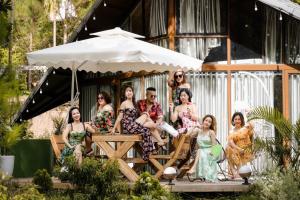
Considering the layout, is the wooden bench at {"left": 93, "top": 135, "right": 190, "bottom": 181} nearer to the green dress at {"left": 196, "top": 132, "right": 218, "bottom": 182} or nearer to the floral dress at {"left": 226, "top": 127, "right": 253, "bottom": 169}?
the green dress at {"left": 196, "top": 132, "right": 218, "bottom": 182}

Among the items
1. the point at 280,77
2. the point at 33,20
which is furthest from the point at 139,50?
the point at 33,20

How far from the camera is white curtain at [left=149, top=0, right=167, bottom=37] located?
1301 cm

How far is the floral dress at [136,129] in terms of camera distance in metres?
10.6

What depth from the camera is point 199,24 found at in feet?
42.0

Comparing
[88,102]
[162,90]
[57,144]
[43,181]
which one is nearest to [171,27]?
[162,90]

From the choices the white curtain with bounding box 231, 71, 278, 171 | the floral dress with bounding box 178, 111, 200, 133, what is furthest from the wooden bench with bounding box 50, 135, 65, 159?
the white curtain with bounding box 231, 71, 278, 171

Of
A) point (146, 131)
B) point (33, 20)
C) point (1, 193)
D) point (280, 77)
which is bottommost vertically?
point (1, 193)

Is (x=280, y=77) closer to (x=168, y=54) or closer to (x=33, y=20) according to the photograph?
(x=168, y=54)

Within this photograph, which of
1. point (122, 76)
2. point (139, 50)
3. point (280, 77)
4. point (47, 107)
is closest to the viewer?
point (139, 50)

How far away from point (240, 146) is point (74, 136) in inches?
101

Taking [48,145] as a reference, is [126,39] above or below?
above

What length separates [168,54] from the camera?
10.9m

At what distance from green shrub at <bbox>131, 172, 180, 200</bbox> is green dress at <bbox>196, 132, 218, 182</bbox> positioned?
1597mm

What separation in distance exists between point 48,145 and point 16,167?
2.74 ft
